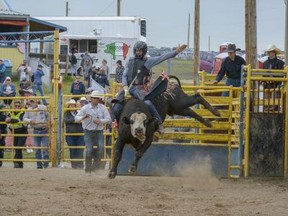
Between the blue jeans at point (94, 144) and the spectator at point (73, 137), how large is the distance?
1.77 m

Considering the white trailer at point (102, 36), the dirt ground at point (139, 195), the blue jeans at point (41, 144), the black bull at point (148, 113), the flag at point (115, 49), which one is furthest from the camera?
the white trailer at point (102, 36)

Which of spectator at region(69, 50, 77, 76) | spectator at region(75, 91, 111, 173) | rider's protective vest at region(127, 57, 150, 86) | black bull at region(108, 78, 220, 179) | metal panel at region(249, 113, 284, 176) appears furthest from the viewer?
spectator at region(69, 50, 77, 76)

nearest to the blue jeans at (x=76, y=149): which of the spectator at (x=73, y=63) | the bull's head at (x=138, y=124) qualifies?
the bull's head at (x=138, y=124)

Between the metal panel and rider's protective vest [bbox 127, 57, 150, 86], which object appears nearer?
rider's protective vest [bbox 127, 57, 150, 86]

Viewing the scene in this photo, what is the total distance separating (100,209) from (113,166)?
2964mm

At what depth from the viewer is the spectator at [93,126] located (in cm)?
1630

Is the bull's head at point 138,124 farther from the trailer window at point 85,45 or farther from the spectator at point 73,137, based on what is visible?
the trailer window at point 85,45

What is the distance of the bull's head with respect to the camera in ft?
42.7

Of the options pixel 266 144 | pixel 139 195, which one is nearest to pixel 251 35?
pixel 266 144

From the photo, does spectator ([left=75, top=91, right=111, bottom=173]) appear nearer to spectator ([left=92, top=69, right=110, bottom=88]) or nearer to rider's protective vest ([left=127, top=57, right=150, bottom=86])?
rider's protective vest ([left=127, top=57, right=150, bottom=86])

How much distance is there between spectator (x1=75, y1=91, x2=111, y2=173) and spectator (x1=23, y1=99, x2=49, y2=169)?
87.4 inches

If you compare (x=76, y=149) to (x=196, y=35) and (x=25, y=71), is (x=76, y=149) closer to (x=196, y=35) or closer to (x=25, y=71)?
(x=25, y=71)

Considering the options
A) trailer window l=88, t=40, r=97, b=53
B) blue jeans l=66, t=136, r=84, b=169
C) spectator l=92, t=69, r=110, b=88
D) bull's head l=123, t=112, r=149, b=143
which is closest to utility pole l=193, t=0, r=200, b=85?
spectator l=92, t=69, r=110, b=88

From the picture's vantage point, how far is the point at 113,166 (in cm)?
1346
